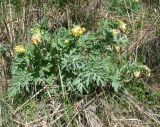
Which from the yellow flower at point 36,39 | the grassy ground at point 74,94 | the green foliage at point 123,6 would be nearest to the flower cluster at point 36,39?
the yellow flower at point 36,39

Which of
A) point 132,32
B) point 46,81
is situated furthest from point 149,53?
point 46,81

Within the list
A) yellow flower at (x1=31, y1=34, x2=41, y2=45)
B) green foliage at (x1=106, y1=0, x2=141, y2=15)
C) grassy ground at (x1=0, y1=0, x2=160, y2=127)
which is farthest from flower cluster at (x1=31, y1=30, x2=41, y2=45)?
green foliage at (x1=106, y1=0, x2=141, y2=15)

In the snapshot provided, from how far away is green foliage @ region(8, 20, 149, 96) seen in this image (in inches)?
109

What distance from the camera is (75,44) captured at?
279cm

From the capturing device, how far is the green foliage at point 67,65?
2758mm

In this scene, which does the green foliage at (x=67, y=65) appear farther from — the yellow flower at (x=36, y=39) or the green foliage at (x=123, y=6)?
the green foliage at (x=123, y=6)

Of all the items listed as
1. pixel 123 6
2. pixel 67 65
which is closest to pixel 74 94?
pixel 67 65

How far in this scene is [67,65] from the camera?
2771 mm

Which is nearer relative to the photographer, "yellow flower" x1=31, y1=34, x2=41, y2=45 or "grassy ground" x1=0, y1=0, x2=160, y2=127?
"yellow flower" x1=31, y1=34, x2=41, y2=45

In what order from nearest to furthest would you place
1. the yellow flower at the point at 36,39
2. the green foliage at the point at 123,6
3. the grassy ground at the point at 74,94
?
1. the yellow flower at the point at 36,39
2. the grassy ground at the point at 74,94
3. the green foliage at the point at 123,6

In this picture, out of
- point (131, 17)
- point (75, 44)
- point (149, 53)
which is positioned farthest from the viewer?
point (131, 17)

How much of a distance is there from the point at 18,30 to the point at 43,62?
1.48 feet

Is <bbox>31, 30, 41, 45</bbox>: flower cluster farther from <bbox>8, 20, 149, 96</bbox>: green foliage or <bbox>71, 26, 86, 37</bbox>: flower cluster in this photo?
<bbox>71, 26, 86, 37</bbox>: flower cluster

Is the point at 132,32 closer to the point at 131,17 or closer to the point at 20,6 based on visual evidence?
the point at 131,17
